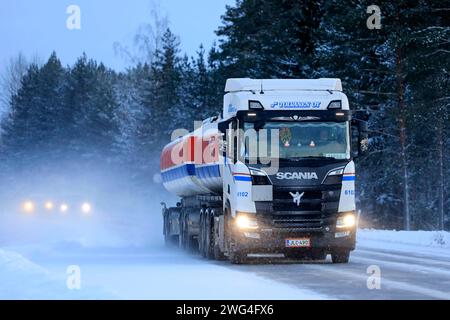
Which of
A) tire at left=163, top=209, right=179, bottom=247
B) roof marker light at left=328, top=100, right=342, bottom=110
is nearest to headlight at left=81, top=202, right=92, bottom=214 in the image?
tire at left=163, top=209, right=179, bottom=247

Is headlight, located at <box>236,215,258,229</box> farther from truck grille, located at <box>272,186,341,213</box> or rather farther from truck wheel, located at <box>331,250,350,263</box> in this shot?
truck wheel, located at <box>331,250,350,263</box>

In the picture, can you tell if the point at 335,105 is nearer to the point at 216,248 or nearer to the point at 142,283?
the point at 216,248

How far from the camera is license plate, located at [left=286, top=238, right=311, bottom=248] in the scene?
65.8ft

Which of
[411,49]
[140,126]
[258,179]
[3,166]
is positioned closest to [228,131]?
[258,179]

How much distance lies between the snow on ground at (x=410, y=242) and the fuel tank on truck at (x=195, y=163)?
561cm

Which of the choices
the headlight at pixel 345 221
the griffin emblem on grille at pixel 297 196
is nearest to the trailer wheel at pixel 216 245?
the griffin emblem on grille at pixel 297 196

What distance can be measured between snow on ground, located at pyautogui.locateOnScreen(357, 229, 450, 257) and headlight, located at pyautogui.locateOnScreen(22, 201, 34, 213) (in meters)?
41.5

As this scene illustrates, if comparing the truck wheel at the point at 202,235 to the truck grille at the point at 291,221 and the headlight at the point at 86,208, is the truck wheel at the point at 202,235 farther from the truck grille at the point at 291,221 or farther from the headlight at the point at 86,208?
the headlight at the point at 86,208

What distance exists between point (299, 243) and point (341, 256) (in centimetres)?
142

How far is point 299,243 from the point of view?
20.1 metres

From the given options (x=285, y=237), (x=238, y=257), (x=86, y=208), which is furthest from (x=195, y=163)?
(x=86, y=208)
